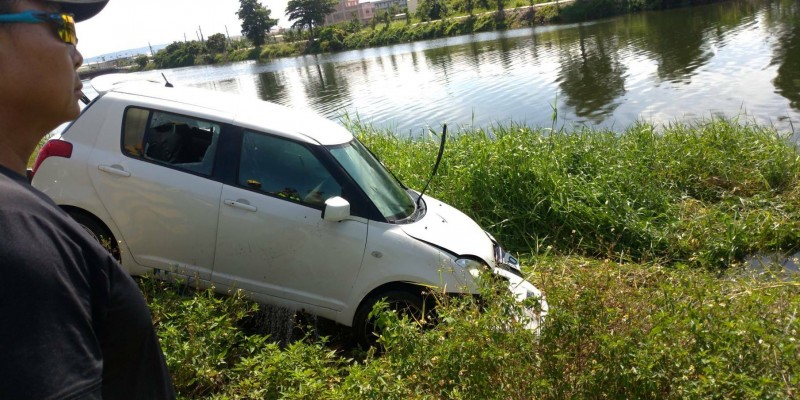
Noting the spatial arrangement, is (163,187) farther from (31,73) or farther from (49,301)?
(49,301)

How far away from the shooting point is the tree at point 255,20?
101938 mm

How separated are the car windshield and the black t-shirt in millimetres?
3519

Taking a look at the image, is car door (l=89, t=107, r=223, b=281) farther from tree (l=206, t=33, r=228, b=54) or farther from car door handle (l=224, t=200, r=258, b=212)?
tree (l=206, t=33, r=228, b=54)

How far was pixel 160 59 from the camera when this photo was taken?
101688 mm

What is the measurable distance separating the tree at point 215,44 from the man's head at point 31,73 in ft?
353

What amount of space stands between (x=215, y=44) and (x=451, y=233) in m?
107

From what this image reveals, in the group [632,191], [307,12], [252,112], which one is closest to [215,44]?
[307,12]

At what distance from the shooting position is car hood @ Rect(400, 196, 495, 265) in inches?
181

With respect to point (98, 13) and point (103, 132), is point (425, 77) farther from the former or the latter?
point (98, 13)

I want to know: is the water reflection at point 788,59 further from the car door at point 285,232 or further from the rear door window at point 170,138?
the rear door window at point 170,138

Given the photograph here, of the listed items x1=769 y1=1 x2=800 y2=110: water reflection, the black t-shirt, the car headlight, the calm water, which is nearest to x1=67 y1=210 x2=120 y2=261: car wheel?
the car headlight

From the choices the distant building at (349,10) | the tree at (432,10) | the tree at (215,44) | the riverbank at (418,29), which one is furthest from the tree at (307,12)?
the distant building at (349,10)

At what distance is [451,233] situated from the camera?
4.84 meters

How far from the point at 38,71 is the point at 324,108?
2215 centimetres
